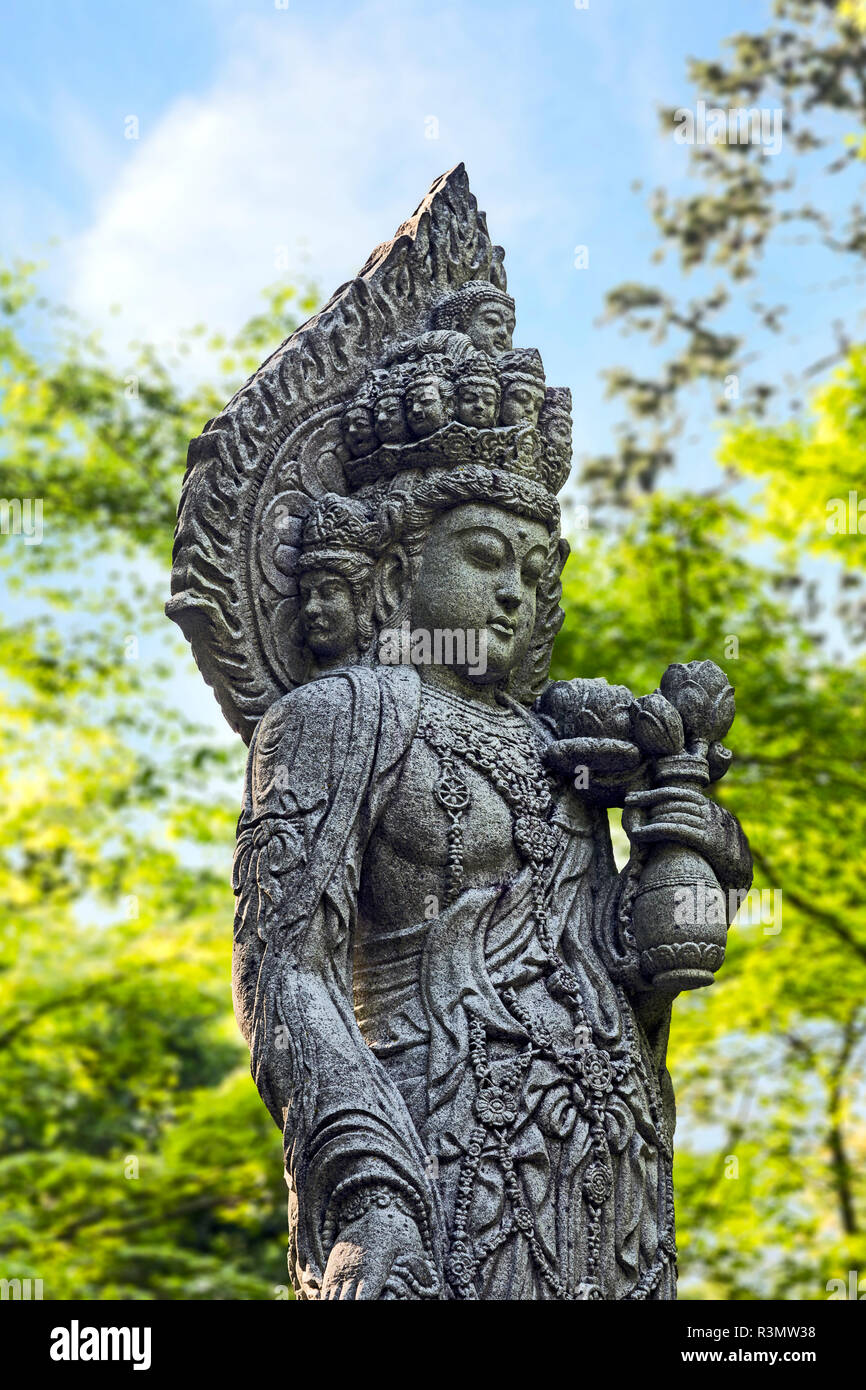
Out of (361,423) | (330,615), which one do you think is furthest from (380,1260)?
(361,423)

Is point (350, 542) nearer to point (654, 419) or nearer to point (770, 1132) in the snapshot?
point (770, 1132)

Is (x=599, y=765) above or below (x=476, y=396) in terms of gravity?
below

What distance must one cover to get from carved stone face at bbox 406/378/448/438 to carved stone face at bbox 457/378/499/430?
7 cm

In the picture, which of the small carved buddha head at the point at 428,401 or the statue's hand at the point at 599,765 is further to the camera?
the small carved buddha head at the point at 428,401

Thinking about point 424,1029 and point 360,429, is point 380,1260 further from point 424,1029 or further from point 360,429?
point 360,429

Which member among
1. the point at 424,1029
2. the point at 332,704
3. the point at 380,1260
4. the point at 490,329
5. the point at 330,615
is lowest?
the point at 380,1260

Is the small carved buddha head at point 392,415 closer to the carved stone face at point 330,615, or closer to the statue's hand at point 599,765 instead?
the carved stone face at point 330,615

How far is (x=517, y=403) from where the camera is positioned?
218 inches

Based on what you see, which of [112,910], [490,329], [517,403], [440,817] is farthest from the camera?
[112,910]

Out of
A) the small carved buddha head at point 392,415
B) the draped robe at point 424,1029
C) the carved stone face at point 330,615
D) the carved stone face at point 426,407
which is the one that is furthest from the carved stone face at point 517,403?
the draped robe at point 424,1029

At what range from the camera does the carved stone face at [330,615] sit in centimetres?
541

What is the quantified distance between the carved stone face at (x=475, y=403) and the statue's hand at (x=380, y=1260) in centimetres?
254

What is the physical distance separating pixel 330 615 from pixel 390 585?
0.79ft
